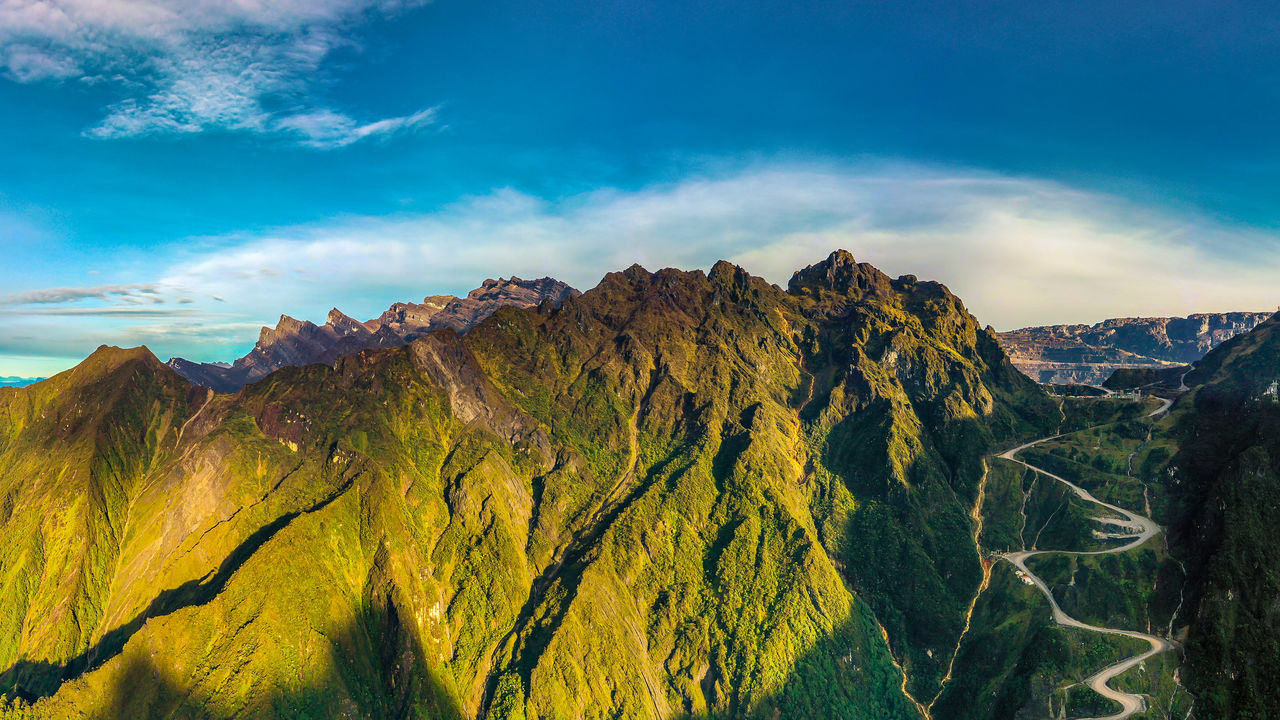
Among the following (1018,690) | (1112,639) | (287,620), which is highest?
(287,620)

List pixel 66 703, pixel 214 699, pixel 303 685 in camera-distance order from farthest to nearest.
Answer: pixel 303 685 → pixel 214 699 → pixel 66 703

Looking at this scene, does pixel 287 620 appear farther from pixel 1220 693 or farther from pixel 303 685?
pixel 1220 693

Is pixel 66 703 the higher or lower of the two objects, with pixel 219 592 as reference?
lower

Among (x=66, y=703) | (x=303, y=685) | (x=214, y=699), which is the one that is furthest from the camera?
(x=303, y=685)

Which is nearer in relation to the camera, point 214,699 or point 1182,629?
point 214,699

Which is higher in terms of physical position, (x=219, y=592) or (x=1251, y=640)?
(x=219, y=592)

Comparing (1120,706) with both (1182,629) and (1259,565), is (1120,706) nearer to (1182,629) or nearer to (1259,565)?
(1182,629)

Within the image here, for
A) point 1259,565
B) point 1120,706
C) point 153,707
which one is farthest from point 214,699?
point 1259,565

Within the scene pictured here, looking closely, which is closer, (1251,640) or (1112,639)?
(1251,640)

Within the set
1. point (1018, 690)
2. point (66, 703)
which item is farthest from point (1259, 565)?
point (66, 703)
